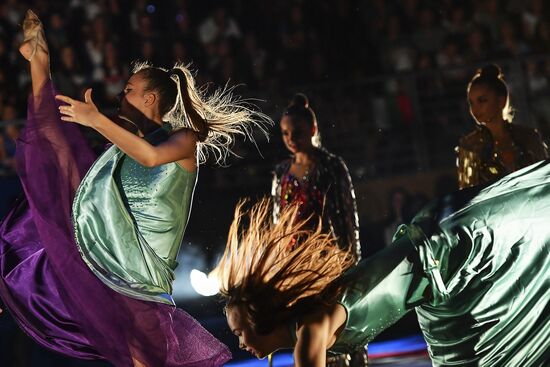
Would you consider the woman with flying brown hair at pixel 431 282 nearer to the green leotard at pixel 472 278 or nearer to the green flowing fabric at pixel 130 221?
the green leotard at pixel 472 278

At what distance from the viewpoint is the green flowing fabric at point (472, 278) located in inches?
139

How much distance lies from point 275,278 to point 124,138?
3.63 ft

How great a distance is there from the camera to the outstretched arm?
13.5 ft

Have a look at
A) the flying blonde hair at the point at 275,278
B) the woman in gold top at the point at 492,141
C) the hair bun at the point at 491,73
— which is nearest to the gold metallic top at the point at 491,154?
the woman in gold top at the point at 492,141

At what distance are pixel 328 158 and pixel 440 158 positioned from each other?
3.92 meters

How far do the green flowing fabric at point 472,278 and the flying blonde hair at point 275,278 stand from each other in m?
0.11

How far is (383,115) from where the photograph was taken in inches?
376

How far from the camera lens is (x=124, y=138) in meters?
4.14

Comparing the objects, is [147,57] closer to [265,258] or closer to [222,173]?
[222,173]

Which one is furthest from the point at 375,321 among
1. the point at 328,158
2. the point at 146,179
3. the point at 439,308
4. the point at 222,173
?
the point at 222,173

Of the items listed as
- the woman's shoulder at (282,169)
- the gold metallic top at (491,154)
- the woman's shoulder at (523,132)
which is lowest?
the gold metallic top at (491,154)

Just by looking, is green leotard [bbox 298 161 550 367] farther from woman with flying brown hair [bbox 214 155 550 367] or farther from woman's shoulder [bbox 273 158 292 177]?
woman's shoulder [bbox 273 158 292 177]

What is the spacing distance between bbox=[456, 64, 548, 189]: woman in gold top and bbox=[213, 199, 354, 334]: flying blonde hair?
2.31 meters

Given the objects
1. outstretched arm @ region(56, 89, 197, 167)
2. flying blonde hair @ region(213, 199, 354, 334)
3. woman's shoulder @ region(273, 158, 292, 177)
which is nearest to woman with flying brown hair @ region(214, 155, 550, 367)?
flying blonde hair @ region(213, 199, 354, 334)
